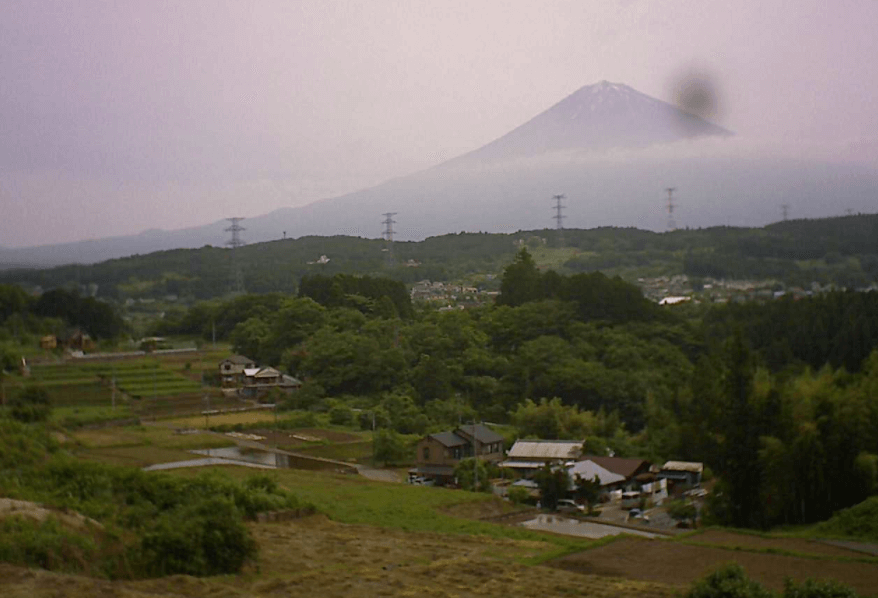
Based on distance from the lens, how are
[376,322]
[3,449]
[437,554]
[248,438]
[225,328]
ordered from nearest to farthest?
1. [437,554]
2. [3,449]
3. [248,438]
4. [376,322]
5. [225,328]

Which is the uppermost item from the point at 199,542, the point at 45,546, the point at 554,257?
the point at 554,257

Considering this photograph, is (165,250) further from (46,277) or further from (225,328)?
(46,277)

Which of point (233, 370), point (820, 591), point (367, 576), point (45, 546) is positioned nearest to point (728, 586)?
point (820, 591)

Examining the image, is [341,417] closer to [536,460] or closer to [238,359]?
[238,359]

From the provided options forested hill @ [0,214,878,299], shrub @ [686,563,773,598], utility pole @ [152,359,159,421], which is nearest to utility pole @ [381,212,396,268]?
forested hill @ [0,214,878,299]

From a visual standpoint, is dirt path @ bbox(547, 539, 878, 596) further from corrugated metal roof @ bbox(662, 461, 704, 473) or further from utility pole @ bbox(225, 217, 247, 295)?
utility pole @ bbox(225, 217, 247, 295)

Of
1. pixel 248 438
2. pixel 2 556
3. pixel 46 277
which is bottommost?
pixel 248 438

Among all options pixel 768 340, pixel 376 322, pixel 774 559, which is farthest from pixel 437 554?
pixel 376 322
